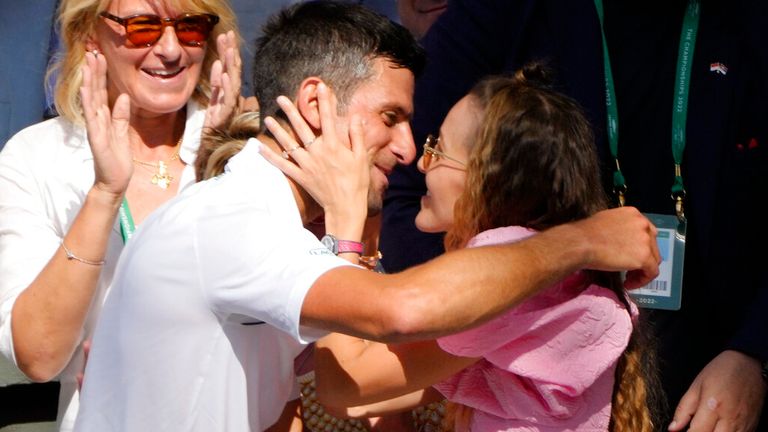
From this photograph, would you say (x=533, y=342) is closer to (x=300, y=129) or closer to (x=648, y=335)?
(x=648, y=335)

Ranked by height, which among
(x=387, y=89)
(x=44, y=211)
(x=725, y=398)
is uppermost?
(x=387, y=89)

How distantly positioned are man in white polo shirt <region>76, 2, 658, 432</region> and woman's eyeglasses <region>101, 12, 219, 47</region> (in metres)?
0.84

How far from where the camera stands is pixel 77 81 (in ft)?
12.4

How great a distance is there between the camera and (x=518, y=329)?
2.70 metres

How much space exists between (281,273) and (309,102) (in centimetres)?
59

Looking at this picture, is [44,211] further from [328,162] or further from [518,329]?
[518,329]

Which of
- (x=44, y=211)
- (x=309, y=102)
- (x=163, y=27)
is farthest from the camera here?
(x=163, y=27)

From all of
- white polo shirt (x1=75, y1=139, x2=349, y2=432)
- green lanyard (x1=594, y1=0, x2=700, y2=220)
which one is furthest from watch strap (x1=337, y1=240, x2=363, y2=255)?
green lanyard (x1=594, y1=0, x2=700, y2=220)

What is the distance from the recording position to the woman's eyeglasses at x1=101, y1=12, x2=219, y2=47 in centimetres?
371

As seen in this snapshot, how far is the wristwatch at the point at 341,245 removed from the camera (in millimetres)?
2613

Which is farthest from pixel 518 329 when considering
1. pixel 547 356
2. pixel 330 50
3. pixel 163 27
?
pixel 163 27

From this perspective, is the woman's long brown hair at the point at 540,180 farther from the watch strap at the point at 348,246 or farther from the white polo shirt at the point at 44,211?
the white polo shirt at the point at 44,211

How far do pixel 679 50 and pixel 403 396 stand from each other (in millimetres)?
1182

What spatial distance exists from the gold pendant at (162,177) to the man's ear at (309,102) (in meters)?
1.02
